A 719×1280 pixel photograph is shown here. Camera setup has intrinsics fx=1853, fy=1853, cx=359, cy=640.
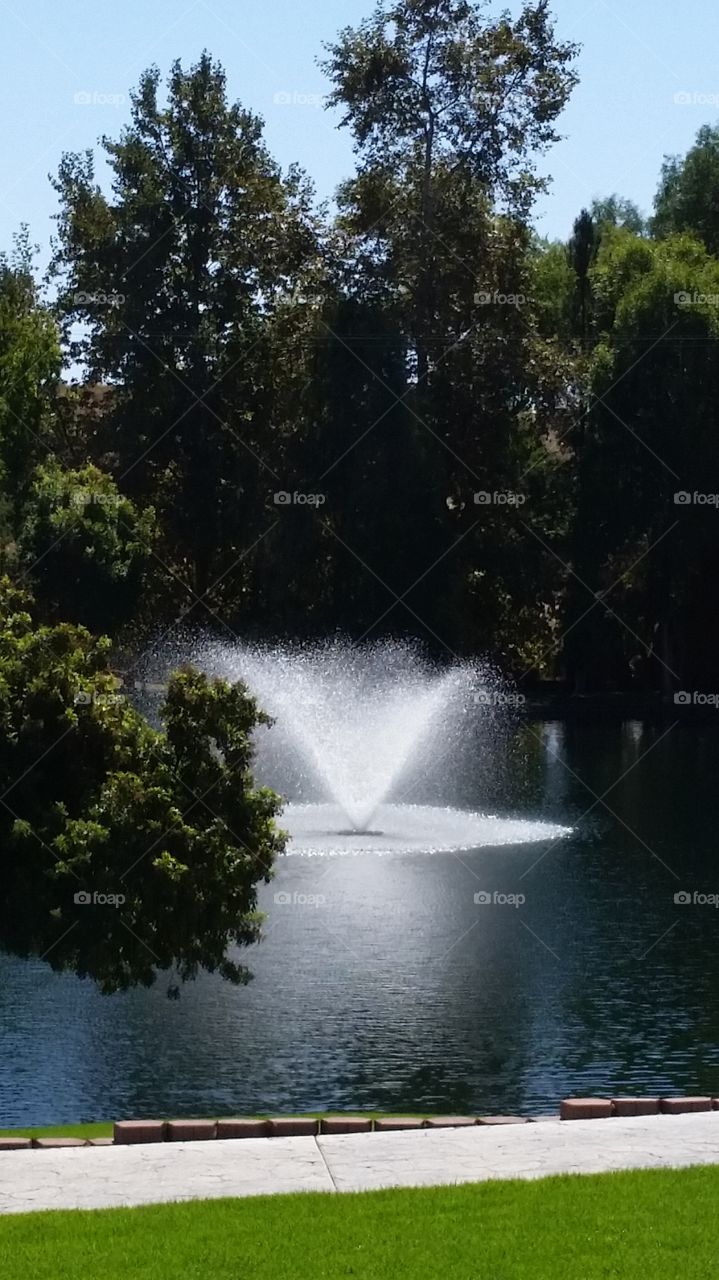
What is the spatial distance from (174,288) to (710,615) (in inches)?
824

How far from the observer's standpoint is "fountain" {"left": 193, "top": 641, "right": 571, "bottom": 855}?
34.8 meters

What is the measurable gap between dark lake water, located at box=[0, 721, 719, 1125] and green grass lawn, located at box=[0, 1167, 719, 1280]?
7.41m

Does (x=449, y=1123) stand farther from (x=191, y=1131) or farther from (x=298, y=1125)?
(x=191, y=1131)

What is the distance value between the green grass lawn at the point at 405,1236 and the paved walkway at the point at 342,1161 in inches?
20.5

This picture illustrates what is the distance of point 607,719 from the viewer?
58.7m

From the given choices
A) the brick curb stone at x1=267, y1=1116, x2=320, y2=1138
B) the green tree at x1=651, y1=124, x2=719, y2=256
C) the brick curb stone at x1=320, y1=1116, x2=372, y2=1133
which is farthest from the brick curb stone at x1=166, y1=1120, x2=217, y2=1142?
the green tree at x1=651, y1=124, x2=719, y2=256

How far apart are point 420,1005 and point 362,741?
726 inches

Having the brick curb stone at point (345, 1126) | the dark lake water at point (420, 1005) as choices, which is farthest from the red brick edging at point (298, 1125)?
the dark lake water at point (420, 1005)

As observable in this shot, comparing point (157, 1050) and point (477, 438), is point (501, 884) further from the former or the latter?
point (477, 438)

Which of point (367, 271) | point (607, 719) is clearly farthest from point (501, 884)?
point (367, 271)

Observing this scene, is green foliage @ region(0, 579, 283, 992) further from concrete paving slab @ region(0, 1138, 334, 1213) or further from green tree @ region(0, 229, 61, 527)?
green tree @ region(0, 229, 61, 527)

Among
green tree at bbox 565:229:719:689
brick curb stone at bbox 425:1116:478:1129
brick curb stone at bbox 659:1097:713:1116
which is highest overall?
green tree at bbox 565:229:719:689

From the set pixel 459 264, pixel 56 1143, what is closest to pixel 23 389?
pixel 459 264

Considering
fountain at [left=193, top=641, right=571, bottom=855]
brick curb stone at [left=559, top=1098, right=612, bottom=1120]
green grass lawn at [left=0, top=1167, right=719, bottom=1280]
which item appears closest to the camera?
green grass lawn at [left=0, top=1167, right=719, bottom=1280]
